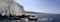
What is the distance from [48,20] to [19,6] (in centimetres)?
41

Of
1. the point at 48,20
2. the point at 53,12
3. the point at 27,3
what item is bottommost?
the point at 48,20

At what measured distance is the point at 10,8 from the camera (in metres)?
0.90

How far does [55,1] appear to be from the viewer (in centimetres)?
90

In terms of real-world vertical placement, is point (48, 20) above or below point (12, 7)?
below

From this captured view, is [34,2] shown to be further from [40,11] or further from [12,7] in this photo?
[12,7]

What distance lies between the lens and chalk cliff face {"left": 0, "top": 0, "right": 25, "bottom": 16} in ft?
2.89

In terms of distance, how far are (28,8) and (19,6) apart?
0.12m

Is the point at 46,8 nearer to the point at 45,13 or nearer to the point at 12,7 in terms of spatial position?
the point at 45,13

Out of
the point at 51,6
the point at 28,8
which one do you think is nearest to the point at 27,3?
the point at 28,8

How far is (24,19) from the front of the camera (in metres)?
0.95

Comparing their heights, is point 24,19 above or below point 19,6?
below

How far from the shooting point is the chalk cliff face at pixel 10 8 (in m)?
0.88

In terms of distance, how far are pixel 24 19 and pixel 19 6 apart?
A: 7.6 inches

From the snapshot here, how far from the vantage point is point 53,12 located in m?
0.88
